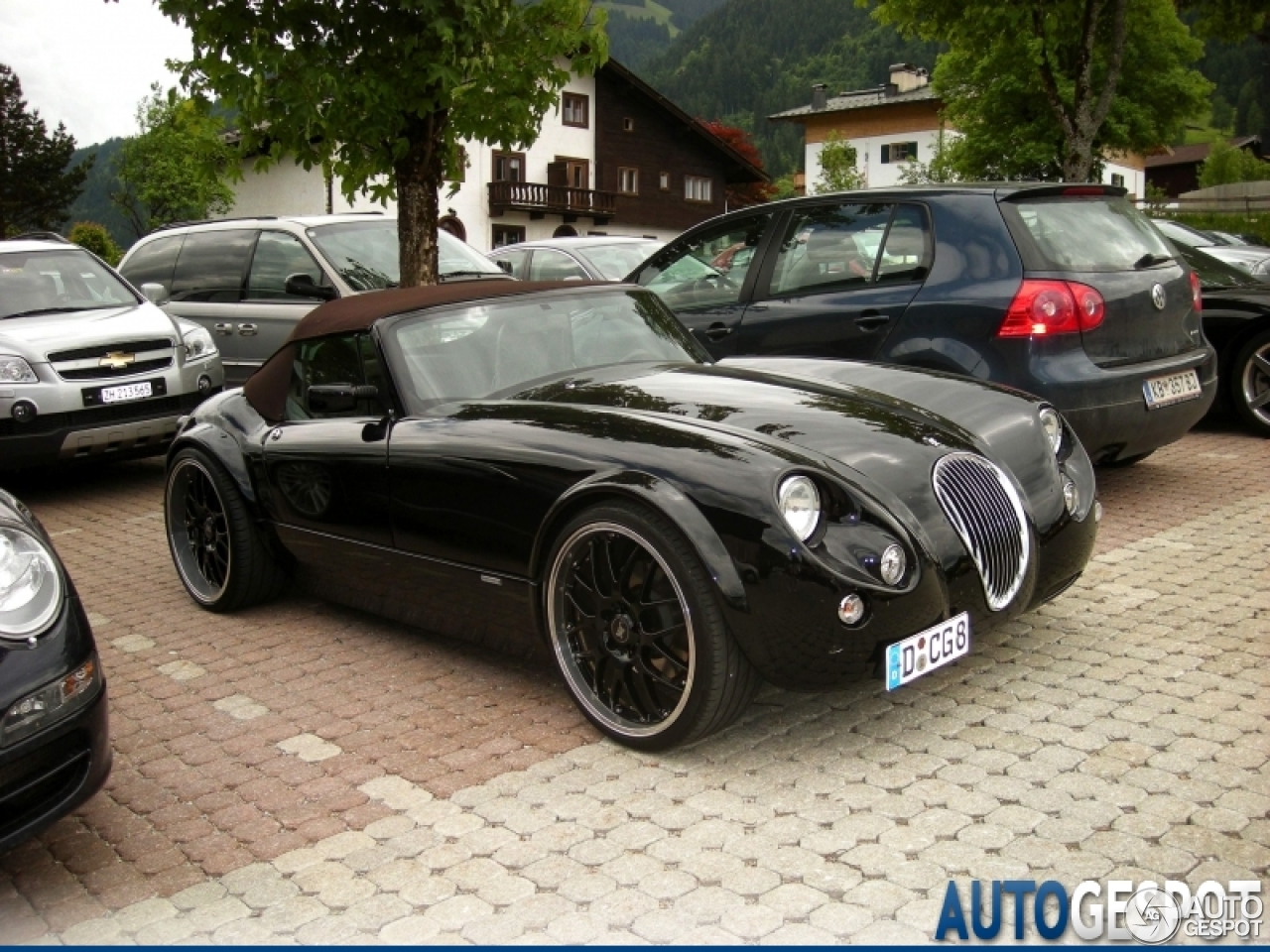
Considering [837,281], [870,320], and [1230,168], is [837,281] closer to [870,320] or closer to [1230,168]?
[870,320]

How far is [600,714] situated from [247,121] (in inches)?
253

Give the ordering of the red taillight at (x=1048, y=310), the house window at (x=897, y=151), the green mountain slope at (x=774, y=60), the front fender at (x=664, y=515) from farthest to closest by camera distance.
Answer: the green mountain slope at (x=774, y=60) → the house window at (x=897, y=151) → the red taillight at (x=1048, y=310) → the front fender at (x=664, y=515)

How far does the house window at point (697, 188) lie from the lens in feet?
183

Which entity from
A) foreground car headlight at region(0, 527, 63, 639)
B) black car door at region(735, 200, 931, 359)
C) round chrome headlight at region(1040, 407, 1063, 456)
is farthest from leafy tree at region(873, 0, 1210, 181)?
foreground car headlight at region(0, 527, 63, 639)

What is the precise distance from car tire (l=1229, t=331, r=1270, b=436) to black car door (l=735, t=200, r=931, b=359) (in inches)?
141

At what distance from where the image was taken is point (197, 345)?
9531 mm

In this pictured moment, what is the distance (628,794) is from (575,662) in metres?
0.55

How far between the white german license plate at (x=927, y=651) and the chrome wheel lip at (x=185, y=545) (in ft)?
10.7

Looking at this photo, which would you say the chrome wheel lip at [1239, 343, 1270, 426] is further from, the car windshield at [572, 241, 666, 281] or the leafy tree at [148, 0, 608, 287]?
the car windshield at [572, 241, 666, 281]

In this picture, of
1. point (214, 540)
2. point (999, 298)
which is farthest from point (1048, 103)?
point (214, 540)

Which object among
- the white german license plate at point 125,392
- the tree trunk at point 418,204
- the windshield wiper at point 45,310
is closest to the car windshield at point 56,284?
the windshield wiper at point 45,310

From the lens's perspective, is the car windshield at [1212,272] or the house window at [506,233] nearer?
the car windshield at [1212,272]

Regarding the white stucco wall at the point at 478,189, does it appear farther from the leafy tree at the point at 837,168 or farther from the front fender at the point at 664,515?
the front fender at the point at 664,515

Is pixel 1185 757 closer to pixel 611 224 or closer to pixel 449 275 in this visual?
pixel 449 275
